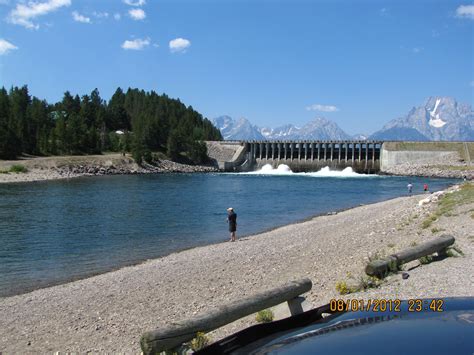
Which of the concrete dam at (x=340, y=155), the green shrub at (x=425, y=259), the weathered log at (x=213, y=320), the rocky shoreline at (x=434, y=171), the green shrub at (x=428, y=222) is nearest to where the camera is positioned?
the weathered log at (x=213, y=320)

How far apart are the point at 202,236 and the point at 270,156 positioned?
111220 mm

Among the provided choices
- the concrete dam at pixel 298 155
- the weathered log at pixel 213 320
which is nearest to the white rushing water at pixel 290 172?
the concrete dam at pixel 298 155

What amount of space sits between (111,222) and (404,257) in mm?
27968

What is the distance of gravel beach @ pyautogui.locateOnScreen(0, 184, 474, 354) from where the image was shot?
37.5ft

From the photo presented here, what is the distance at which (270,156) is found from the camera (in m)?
141

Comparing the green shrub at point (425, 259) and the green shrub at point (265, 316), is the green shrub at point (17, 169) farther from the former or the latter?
the green shrub at point (265, 316)

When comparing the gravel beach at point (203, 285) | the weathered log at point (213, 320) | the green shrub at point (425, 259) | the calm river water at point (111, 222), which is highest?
the weathered log at point (213, 320)

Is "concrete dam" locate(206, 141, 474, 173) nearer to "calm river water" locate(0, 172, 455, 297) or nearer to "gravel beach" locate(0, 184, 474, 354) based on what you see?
"calm river water" locate(0, 172, 455, 297)

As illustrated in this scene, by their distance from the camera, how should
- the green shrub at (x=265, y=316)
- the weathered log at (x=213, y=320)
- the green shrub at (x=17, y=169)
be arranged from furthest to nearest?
the green shrub at (x=17, y=169)
the green shrub at (x=265, y=316)
the weathered log at (x=213, y=320)

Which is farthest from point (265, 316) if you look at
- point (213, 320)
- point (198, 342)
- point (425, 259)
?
point (425, 259)

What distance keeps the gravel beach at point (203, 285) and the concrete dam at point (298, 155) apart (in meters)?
103

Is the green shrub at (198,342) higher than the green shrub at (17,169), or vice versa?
the green shrub at (17,169)

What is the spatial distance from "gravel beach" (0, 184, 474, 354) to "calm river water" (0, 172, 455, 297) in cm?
295

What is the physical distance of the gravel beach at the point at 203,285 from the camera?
37.5 feet
